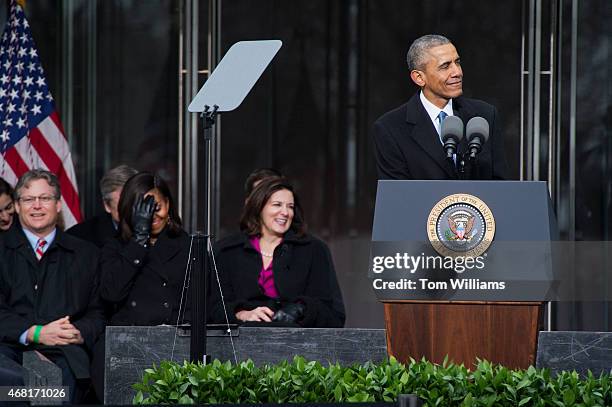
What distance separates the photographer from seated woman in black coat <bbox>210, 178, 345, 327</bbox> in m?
8.68

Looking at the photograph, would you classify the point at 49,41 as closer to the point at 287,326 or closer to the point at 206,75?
the point at 206,75

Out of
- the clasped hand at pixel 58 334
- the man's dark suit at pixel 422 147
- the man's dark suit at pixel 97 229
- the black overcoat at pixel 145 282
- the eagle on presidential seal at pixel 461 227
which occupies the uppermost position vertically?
the man's dark suit at pixel 422 147

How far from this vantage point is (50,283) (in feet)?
29.6

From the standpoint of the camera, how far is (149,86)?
11.4 meters

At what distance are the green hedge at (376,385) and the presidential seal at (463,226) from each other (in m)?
0.63

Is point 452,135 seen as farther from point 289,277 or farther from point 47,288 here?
point 47,288

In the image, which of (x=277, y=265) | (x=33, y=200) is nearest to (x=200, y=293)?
(x=277, y=265)

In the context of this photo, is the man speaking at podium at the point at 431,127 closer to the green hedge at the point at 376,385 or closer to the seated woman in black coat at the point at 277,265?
the green hedge at the point at 376,385

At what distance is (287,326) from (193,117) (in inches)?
124

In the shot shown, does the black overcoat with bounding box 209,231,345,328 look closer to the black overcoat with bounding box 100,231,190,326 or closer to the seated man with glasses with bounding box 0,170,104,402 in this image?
the black overcoat with bounding box 100,231,190,326

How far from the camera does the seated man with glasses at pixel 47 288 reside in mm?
8695


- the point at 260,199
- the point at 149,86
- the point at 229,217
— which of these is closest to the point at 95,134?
the point at 149,86

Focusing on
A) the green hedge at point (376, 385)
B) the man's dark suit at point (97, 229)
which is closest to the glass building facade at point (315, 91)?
the man's dark suit at point (97, 229)

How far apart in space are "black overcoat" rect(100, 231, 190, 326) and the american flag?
2.16 meters
